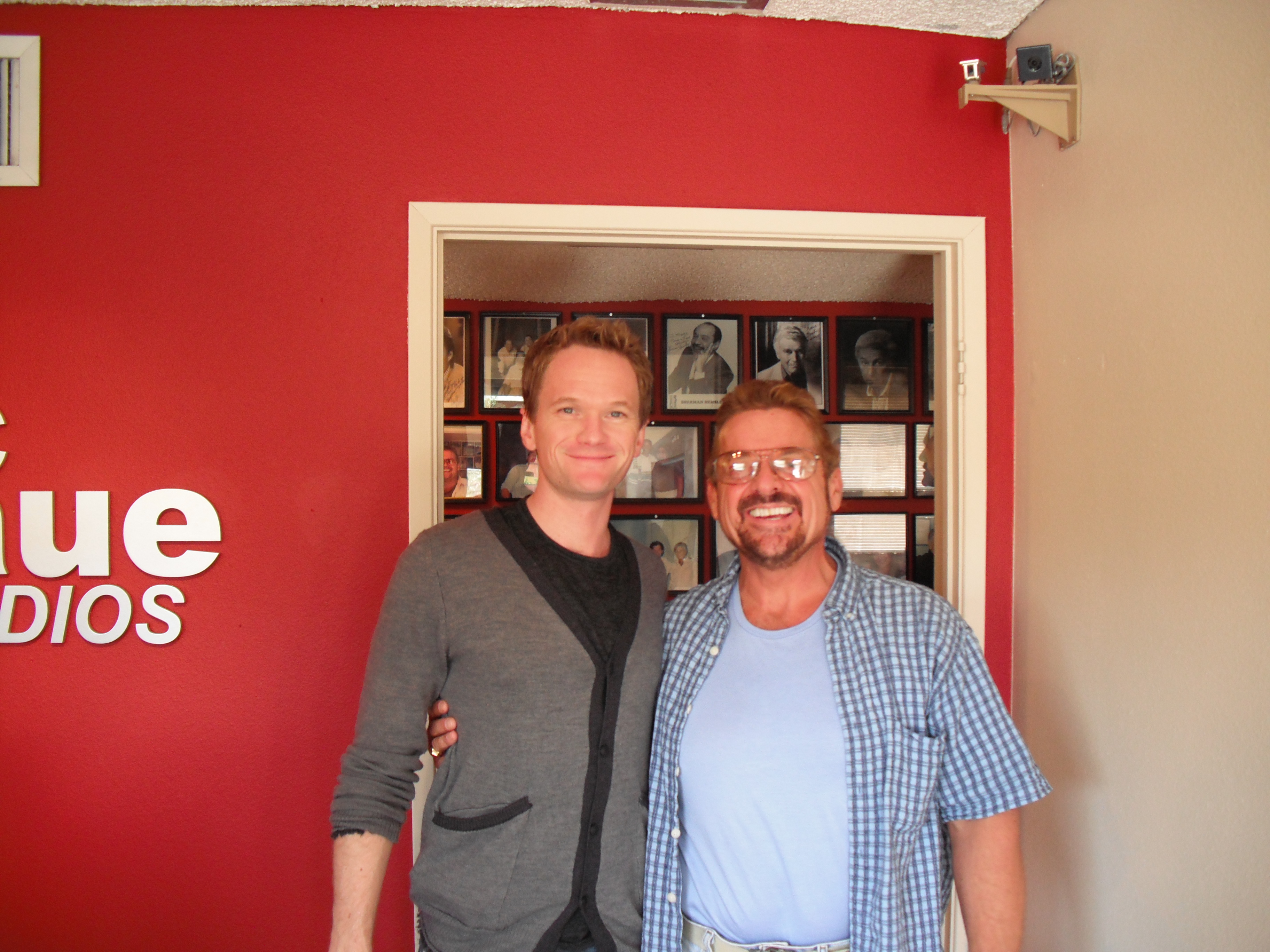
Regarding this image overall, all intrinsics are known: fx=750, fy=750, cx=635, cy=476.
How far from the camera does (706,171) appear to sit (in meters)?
1.98

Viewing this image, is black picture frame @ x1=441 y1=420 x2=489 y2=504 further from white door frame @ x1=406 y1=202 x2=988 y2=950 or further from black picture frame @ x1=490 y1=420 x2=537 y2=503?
white door frame @ x1=406 y1=202 x2=988 y2=950

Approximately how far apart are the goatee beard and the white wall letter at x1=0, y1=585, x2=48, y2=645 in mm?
1712

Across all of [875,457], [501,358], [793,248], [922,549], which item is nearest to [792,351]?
[875,457]

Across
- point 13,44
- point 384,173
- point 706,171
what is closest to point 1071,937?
point 706,171

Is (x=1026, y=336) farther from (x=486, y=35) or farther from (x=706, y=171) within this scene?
(x=486, y=35)

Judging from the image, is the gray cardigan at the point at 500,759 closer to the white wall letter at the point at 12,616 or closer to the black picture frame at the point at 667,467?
the white wall letter at the point at 12,616

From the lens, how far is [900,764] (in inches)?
51.3

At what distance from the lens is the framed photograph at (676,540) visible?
390 cm

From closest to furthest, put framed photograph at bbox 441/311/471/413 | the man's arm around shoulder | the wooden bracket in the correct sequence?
the man's arm around shoulder < the wooden bracket < framed photograph at bbox 441/311/471/413

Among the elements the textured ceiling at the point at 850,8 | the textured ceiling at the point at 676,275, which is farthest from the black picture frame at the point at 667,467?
the textured ceiling at the point at 850,8

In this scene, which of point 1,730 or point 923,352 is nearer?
point 1,730

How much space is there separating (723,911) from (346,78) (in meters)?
2.06

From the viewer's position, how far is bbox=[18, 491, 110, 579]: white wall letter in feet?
6.02

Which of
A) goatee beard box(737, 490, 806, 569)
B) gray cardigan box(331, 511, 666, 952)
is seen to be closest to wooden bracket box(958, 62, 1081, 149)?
goatee beard box(737, 490, 806, 569)
